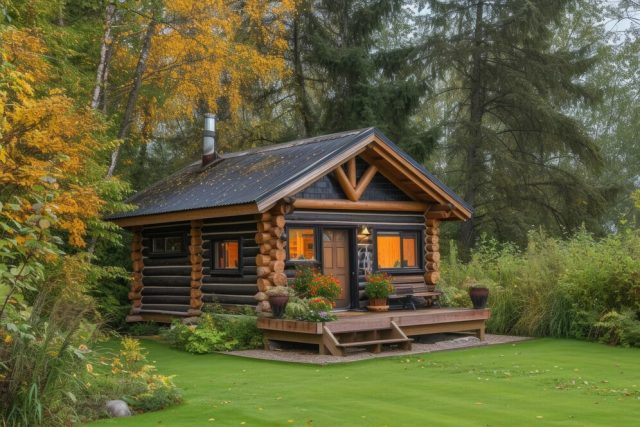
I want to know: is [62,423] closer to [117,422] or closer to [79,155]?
[117,422]

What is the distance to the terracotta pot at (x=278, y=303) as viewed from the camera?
1470cm

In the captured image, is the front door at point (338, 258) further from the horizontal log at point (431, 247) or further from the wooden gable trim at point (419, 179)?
the horizontal log at point (431, 247)

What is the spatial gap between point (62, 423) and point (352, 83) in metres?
20.4

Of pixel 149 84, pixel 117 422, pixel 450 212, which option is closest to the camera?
pixel 117 422

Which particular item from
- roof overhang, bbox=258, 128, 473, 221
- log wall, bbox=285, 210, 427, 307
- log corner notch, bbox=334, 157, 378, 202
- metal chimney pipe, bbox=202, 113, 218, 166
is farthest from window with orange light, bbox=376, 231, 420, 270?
metal chimney pipe, bbox=202, 113, 218, 166

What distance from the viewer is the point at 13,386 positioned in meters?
7.35

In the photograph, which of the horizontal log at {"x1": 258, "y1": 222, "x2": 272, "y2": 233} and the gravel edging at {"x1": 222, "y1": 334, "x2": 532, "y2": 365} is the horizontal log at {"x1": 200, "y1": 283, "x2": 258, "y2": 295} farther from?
the gravel edging at {"x1": 222, "y1": 334, "x2": 532, "y2": 365}

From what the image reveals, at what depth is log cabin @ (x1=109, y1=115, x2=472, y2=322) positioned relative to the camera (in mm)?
15859

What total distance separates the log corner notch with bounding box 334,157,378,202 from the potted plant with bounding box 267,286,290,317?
10.2ft

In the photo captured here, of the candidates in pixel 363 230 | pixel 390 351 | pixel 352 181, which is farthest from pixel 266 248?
A: pixel 390 351

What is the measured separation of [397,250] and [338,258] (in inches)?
68.4

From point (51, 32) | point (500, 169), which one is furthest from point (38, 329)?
point (500, 169)

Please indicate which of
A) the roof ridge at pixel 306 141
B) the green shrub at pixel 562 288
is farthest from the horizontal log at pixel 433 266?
the roof ridge at pixel 306 141

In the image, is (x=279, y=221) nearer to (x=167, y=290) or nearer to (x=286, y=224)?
(x=286, y=224)
